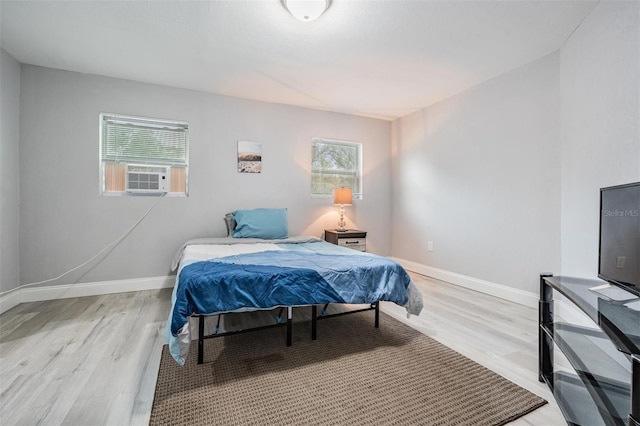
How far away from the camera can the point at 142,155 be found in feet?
11.5

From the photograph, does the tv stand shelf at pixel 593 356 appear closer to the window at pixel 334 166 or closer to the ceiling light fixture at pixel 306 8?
the ceiling light fixture at pixel 306 8

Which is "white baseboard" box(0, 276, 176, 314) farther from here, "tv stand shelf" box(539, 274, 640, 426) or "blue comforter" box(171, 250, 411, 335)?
"tv stand shelf" box(539, 274, 640, 426)

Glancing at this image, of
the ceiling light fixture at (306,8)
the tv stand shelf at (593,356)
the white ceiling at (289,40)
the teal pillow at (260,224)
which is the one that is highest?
the white ceiling at (289,40)

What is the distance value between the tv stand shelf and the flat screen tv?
13cm

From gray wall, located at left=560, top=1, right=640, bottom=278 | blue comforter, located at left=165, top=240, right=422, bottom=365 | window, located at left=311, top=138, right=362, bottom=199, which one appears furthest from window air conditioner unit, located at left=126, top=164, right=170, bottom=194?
gray wall, located at left=560, top=1, right=640, bottom=278

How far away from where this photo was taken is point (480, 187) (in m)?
3.47

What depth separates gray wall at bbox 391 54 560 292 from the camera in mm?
2834

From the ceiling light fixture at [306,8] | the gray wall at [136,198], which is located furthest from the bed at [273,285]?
the ceiling light fixture at [306,8]

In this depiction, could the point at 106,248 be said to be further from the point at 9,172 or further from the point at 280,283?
the point at 280,283

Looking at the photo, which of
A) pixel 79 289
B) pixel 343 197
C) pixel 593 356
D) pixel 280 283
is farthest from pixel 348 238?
pixel 79 289

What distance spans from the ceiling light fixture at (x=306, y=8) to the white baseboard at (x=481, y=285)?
3236 mm

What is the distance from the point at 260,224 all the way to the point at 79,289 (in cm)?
208

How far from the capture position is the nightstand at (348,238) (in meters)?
4.00

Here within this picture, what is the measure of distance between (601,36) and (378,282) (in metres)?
2.44
